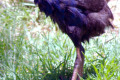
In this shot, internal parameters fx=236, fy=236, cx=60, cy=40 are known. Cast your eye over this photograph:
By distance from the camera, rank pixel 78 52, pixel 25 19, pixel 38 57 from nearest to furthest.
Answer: pixel 78 52 → pixel 38 57 → pixel 25 19

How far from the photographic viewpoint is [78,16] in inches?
95.7

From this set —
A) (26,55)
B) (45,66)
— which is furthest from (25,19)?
(45,66)

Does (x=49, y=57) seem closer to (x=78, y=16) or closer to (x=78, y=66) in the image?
(x=78, y=66)

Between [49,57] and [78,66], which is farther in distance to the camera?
[49,57]

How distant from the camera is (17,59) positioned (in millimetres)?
2867

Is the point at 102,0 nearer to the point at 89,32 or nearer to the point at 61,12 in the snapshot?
the point at 89,32

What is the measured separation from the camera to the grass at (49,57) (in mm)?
2635

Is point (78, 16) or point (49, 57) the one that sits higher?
point (78, 16)

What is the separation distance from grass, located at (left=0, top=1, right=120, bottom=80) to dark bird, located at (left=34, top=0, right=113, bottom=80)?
26 centimetres

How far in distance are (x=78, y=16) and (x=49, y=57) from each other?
811mm

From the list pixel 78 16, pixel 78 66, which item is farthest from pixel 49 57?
pixel 78 16

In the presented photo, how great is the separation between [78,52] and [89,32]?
286 mm

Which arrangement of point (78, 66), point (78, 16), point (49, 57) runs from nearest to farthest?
point (78, 16)
point (78, 66)
point (49, 57)

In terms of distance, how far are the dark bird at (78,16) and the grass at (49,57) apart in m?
0.26
